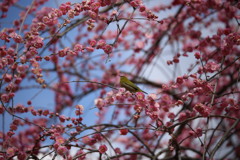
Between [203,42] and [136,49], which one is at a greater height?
[136,49]

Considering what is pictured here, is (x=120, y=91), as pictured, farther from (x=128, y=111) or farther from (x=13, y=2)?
(x=128, y=111)

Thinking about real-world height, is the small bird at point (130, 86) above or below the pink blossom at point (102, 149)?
above

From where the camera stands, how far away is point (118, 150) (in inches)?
115

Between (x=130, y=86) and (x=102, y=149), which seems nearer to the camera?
(x=102, y=149)

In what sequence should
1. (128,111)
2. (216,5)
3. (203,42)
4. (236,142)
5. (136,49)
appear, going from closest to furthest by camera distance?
(203,42), (216,5), (136,49), (236,142), (128,111)

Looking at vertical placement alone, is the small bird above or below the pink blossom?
above

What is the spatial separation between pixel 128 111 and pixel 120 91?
387cm

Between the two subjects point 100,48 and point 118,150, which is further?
point 118,150

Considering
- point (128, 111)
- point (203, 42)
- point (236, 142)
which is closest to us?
point (203, 42)

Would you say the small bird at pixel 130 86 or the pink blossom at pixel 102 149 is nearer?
the pink blossom at pixel 102 149

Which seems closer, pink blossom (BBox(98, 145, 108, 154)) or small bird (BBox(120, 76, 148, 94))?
pink blossom (BBox(98, 145, 108, 154))

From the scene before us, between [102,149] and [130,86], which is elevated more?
[130,86]

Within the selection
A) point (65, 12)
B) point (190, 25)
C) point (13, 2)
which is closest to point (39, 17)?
point (13, 2)

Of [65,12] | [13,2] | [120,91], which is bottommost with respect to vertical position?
[120,91]
